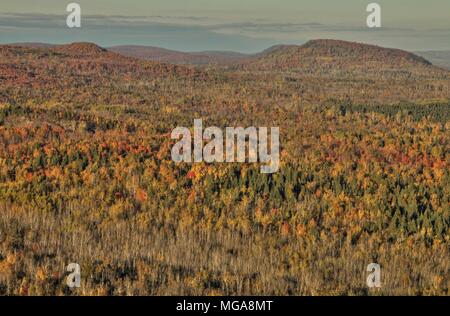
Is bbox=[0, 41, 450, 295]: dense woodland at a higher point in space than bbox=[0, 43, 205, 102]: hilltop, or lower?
lower

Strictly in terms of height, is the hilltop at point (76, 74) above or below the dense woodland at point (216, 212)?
above

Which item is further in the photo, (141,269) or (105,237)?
(105,237)

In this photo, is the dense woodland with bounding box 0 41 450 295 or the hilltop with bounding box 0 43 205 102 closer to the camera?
the dense woodland with bounding box 0 41 450 295

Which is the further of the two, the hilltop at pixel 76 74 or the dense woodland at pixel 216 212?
the hilltop at pixel 76 74

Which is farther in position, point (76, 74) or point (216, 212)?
point (76, 74)

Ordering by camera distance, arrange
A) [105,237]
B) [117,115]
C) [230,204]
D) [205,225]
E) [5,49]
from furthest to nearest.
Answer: [5,49] → [117,115] → [230,204] → [205,225] → [105,237]

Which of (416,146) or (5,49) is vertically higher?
(5,49)

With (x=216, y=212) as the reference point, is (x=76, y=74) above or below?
above
